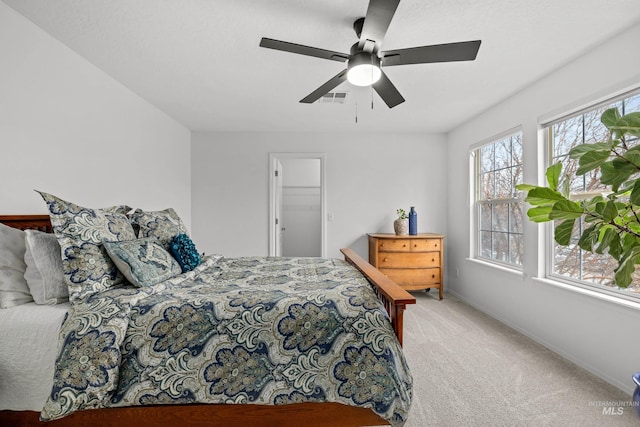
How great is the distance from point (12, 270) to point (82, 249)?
0.34 m

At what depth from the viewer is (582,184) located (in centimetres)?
247

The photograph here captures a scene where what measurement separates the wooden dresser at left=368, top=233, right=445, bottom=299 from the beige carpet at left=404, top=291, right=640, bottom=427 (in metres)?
1.10

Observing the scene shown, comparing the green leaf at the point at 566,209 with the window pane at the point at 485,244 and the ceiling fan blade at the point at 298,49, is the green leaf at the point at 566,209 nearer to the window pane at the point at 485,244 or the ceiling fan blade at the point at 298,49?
the ceiling fan blade at the point at 298,49

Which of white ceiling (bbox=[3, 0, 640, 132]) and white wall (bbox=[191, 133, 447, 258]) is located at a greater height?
white ceiling (bbox=[3, 0, 640, 132])

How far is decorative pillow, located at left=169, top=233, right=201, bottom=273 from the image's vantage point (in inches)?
85.5

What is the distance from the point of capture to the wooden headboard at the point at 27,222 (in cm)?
183

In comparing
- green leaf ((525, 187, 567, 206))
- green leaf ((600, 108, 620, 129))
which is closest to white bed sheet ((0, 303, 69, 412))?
green leaf ((525, 187, 567, 206))

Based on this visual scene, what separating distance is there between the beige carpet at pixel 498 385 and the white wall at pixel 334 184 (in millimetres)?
2007

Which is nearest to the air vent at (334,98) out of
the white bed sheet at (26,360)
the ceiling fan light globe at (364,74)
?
the ceiling fan light globe at (364,74)

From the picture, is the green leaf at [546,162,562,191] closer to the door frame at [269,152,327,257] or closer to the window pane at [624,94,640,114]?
the window pane at [624,94,640,114]

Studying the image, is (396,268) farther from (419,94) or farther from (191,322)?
(191,322)

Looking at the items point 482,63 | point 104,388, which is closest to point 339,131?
point 482,63

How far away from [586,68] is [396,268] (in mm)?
2742

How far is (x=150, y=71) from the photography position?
2.71 metres
